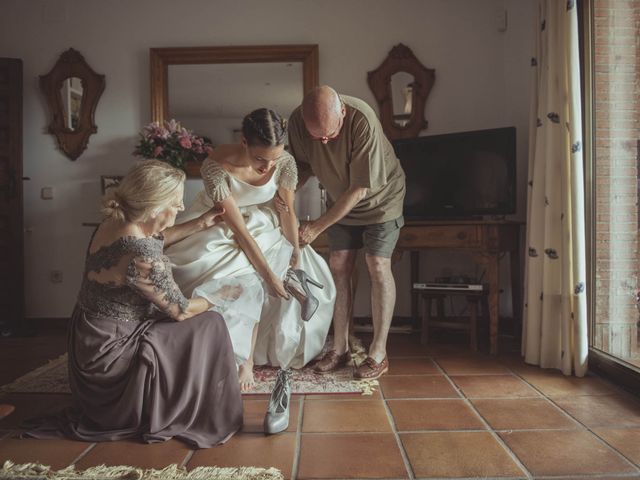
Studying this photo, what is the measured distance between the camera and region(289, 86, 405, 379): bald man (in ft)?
7.38

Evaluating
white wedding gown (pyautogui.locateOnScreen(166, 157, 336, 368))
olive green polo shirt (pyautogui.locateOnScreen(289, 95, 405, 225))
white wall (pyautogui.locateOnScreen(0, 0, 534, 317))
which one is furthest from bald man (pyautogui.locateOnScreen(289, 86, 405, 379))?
white wall (pyautogui.locateOnScreen(0, 0, 534, 317))

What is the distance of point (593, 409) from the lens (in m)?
1.92

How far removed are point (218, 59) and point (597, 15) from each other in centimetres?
243

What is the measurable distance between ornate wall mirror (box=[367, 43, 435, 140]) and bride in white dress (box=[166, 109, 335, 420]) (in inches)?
60.2

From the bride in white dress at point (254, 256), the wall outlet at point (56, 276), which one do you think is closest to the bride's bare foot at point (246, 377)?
the bride in white dress at point (254, 256)

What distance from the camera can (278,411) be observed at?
1.74 metres

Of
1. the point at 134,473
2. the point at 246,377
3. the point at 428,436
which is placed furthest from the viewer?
the point at 246,377

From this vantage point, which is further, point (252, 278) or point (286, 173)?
point (286, 173)

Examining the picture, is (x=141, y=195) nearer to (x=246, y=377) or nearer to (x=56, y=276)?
(x=246, y=377)

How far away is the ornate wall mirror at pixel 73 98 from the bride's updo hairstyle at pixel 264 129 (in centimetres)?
224

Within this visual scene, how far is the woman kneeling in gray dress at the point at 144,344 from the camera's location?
1.56 meters

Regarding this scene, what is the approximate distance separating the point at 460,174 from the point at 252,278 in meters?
1.75

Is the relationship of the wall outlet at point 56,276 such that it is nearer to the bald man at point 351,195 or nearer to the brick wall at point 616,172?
the bald man at point 351,195

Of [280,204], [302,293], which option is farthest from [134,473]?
[280,204]
